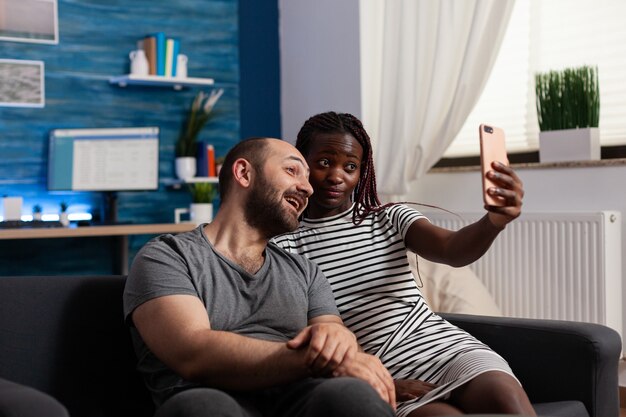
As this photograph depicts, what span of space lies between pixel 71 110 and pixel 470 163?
88.3 inches

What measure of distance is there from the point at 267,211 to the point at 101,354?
1.62 feet

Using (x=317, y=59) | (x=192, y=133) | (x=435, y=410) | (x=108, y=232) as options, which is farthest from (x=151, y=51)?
(x=435, y=410)

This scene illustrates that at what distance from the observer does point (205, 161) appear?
5.03 m

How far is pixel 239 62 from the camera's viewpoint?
5332 mm

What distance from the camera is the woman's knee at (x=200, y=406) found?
141cm

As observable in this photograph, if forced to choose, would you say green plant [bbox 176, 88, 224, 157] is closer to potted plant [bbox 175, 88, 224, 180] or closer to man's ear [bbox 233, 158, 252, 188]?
potted plant [bbox 175, 88, 224, 180]

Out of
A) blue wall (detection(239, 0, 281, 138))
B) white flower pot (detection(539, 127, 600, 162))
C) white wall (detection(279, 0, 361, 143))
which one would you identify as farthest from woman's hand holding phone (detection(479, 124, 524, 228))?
blue wall (detection(239, 0, 281, 138))

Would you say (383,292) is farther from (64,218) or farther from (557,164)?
(64,218)

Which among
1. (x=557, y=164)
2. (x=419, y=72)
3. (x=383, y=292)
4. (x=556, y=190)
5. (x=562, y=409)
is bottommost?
(x=562, y=409)

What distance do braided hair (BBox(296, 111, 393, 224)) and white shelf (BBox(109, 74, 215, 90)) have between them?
9.19 feet

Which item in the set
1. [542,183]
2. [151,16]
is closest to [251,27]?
[151,16]

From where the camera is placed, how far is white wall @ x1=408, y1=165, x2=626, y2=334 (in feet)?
11.6

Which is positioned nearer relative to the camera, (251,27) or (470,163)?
(470,163)

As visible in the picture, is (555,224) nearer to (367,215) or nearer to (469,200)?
(469,200)
